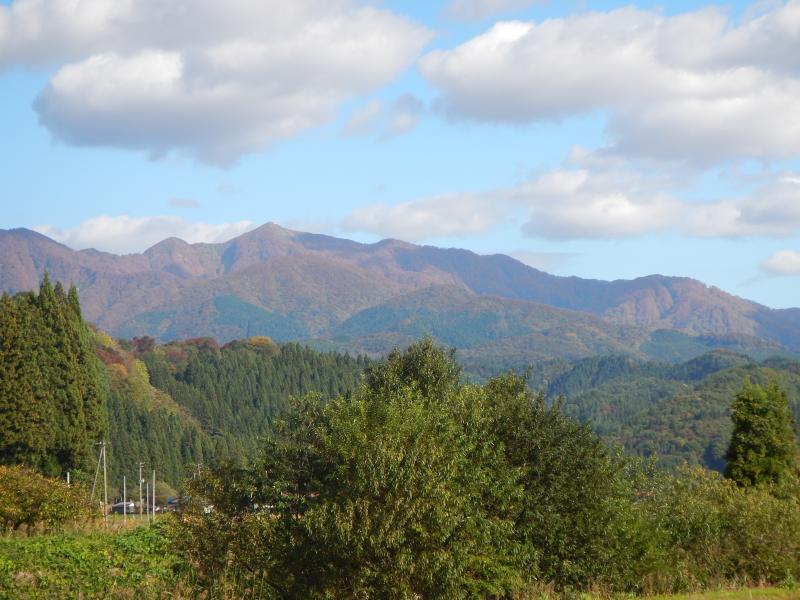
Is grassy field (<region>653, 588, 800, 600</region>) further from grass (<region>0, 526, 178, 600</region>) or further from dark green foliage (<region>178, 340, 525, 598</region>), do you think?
grass (<region>0, 526, 178, 600</region>)

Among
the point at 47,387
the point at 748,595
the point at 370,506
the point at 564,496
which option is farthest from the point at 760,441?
the point at 47,387

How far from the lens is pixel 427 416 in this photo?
91.6 feet

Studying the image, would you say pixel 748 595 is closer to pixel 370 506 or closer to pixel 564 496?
pixel 564 496

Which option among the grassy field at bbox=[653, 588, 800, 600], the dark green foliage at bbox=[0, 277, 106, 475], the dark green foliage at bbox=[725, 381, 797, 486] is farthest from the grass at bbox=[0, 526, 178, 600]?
the dark green foliage at bbox=[725, 381, 797, 486]

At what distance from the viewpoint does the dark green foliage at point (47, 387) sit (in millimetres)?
62625

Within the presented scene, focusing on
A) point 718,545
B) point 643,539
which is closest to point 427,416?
point 643,539

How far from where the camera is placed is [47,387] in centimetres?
6775

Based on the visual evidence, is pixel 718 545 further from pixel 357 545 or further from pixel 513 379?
pixel 357 545

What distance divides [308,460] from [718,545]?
52.6 ft

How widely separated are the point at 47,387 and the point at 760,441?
46356 millimetres

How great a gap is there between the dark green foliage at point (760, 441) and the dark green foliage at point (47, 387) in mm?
43354

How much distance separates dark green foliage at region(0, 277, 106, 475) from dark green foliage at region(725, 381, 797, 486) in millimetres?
43354

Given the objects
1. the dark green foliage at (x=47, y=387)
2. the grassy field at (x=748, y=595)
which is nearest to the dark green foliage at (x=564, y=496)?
the grassy field at (x=748, y=595)

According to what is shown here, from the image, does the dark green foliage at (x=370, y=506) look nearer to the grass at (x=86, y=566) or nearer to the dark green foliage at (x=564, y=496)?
the dark green foliage at (x=564, y=496)
